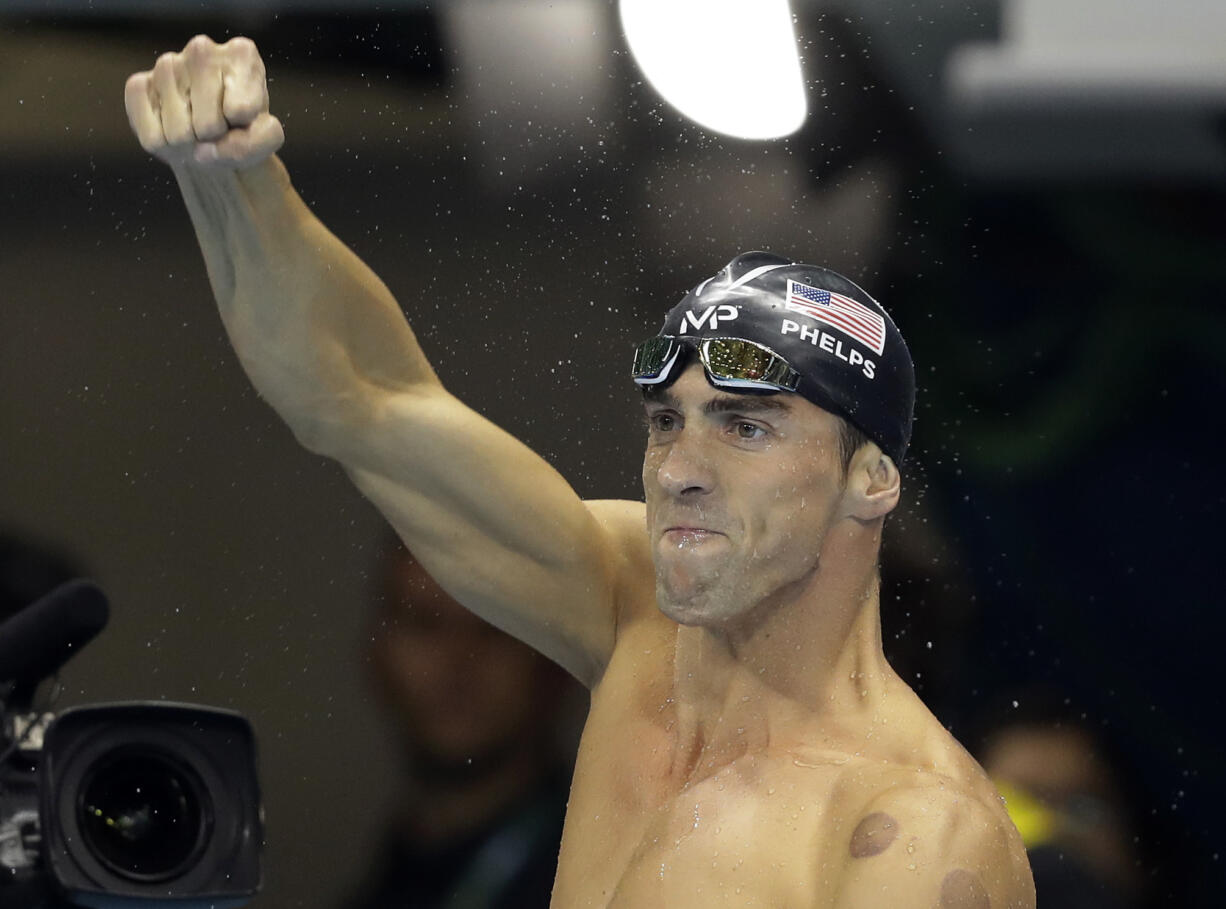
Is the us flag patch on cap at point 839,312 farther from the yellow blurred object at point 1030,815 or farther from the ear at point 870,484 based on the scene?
the yellow blurred object at point 1030,815

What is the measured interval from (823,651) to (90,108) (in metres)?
2.33

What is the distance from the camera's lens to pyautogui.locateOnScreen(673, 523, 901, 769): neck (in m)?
2.00

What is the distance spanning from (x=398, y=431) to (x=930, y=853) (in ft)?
2.68

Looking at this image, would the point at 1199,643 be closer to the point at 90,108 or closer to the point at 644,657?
the point at 644,657

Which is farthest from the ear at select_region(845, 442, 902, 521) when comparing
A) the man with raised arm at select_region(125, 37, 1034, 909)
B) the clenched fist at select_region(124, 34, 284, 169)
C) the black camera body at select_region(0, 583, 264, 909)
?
the black camera body at select_region(0, 583, 264, 909)

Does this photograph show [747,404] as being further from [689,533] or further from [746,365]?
[689,533]

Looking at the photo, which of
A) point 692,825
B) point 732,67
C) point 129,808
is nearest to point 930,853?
point 692,825

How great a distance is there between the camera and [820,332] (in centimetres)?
194

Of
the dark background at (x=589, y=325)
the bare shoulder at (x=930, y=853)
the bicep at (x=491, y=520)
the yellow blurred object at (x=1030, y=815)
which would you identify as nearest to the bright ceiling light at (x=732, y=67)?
the dark background at (x=589, y=325)

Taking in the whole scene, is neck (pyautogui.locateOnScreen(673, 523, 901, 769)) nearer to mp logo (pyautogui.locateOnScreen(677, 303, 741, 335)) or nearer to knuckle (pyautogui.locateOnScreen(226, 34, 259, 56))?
mp logo (pyautogui.locateOnScreen(677, 303, 741, 335))

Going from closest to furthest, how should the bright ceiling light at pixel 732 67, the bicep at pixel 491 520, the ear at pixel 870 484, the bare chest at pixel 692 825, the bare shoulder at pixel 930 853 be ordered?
the bare shoulder at pixel 930 853
the bare chest at pixel 692 825
the ear at pixel 870 484
the bicep at pixel 491 520
the bright ceiling light at pixel 732 67

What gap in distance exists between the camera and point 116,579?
3.64m

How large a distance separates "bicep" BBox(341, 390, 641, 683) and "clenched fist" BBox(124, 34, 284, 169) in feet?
1.50

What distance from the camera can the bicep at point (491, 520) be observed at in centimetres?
218
